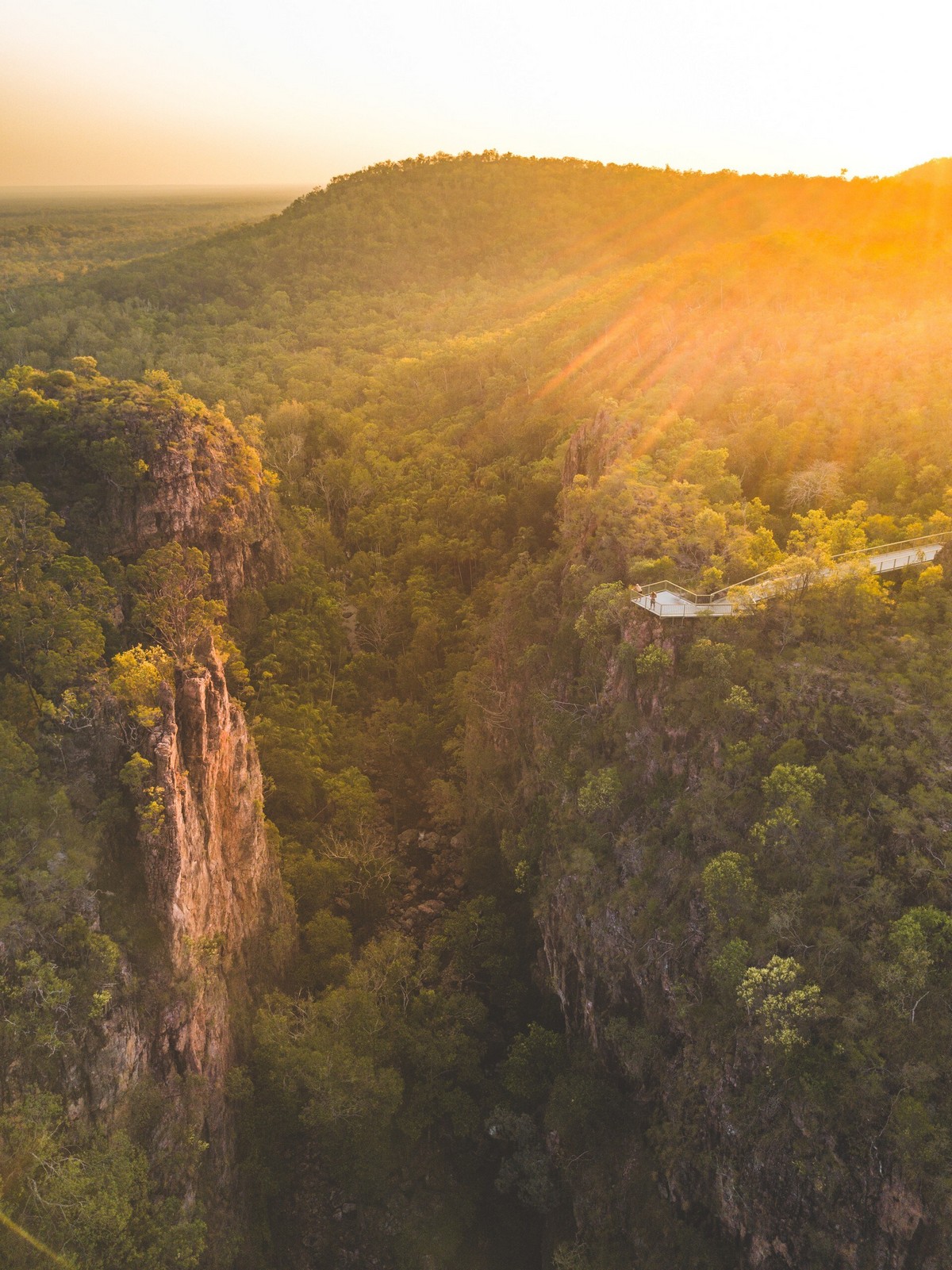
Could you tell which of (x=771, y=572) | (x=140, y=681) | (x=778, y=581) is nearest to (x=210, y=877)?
(x=140, y=681)

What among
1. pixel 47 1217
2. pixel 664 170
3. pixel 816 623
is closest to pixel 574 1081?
pixel 47 1217

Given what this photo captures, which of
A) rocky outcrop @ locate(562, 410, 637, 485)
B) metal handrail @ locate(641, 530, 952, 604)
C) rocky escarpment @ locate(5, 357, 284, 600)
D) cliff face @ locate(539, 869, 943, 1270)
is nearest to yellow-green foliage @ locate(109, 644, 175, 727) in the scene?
rocky escarpment @ locate(5, 357, 284, 600)

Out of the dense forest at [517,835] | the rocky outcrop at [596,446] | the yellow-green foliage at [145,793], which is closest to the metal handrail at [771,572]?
the dense forest at [517,835]

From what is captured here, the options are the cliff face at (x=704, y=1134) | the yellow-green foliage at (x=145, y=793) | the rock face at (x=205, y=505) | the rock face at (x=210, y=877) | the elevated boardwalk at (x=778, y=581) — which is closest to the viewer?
the cliff face at (x=704, y=1134)

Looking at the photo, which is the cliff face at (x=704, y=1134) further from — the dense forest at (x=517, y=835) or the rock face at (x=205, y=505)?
the rock face at (x=205, y=505)

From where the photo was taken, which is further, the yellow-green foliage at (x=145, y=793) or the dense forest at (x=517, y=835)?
the yellow-green foliage at (x=145, y=793)

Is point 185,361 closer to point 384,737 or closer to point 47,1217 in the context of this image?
point 384,737
